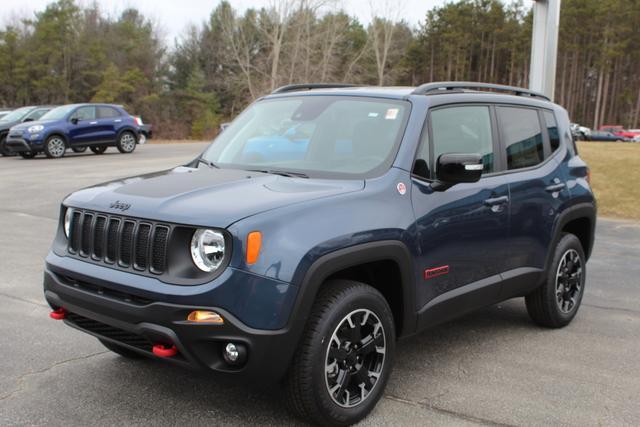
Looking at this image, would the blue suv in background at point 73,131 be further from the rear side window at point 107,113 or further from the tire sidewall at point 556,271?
the tire sidewall at point 556,271

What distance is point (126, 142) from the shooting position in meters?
24.0

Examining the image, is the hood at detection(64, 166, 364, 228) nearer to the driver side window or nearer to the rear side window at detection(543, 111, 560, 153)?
the rear side window at detection(543, 111, 560, 153)

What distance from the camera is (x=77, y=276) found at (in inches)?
139

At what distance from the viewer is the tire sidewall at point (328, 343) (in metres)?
3.32

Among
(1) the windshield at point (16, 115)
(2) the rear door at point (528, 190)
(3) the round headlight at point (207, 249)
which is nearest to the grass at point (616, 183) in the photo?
(2) the rear door at point (528, 190)

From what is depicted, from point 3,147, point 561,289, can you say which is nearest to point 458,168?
point 561,289

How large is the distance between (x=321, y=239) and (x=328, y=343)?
541mm

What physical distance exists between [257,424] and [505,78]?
7814 centimetres

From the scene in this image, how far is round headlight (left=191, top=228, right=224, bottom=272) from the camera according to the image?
125 inches

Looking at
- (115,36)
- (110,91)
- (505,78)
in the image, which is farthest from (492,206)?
(505,78)

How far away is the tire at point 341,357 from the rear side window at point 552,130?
2.59 m

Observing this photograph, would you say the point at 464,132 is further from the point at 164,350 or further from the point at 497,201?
the point at 164,350

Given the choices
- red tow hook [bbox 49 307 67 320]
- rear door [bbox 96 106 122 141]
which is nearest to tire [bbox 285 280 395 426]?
red tow hook [bbox 49 307 67 320]

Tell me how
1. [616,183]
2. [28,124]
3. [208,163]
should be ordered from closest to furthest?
[208,163], [616,183], [28,124]
